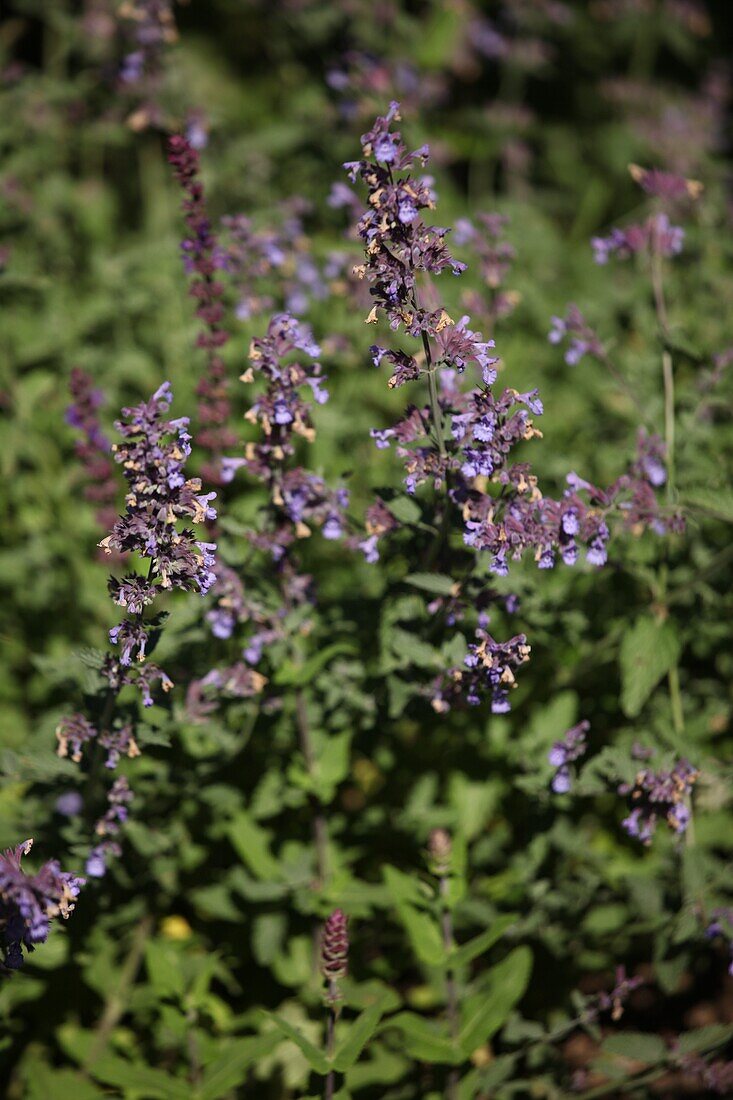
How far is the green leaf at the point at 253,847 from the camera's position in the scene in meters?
3.54

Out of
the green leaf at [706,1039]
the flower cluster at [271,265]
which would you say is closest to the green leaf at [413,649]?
the green leaf at [706,1039]

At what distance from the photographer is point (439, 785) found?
4.54 m

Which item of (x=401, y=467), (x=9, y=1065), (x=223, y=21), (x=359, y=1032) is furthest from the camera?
(x=223, y=21)

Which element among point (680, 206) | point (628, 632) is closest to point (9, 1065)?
point (628, 632)

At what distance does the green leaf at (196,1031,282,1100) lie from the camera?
2.98 metres

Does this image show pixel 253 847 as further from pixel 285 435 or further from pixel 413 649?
pixel 285 435

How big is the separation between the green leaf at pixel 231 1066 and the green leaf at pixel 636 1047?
1.04 m

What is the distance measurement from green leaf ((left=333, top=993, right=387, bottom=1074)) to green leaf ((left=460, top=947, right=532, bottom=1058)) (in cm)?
44

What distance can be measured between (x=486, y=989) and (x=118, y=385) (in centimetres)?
339

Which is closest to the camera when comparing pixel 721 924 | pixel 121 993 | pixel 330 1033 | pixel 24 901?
pixel 24 901

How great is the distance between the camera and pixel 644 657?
133 inches

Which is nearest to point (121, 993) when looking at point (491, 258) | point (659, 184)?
point (491, 258)

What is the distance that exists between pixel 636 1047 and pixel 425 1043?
2.18 ft

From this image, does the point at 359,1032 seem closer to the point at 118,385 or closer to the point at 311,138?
the point at 118,385
